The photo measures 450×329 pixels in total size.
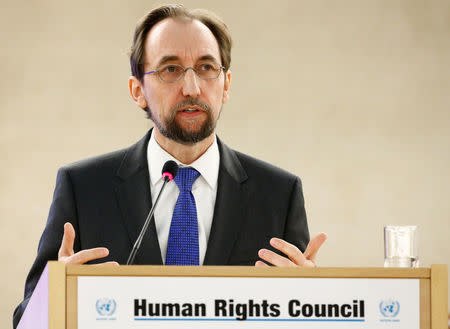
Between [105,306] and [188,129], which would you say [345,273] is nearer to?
[105,306]

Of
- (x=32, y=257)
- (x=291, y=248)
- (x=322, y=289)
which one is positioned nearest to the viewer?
(x=322, y=289)

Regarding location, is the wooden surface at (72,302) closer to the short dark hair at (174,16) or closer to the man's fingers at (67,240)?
the man's fingers at (67,240)

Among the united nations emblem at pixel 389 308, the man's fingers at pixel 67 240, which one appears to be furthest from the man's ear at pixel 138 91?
the united nations emblem at pixel 389 308

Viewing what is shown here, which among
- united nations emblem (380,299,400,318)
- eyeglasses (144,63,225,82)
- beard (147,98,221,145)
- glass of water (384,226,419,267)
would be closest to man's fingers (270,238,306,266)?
glass of water (384,226,419,267)

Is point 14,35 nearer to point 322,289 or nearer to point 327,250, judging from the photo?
point 327,250

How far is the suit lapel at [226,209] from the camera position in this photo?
241 cm

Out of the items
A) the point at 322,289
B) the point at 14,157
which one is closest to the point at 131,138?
the point at 14,157

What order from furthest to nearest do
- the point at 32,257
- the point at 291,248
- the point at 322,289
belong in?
the point at 32,257
the point at 291,248
the point at 322,289

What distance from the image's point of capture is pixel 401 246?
1802 mm

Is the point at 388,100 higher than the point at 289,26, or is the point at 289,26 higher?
the point at 289,26

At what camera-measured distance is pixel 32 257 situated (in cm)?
508

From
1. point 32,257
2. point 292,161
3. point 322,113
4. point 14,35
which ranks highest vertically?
point 14,35

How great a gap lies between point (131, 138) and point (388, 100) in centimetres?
179

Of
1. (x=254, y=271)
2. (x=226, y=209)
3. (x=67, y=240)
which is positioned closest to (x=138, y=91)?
(x=226, y=209)
